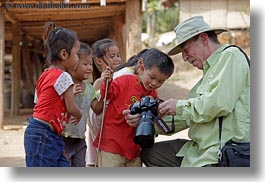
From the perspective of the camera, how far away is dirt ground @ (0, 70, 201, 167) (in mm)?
3002

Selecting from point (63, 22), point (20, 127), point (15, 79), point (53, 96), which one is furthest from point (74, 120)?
point (15, 79)

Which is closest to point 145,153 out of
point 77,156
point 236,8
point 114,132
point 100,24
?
point 114,132

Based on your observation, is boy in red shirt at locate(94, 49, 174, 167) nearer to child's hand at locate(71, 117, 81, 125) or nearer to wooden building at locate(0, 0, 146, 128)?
child's hand at locate(71, 117, 81, 125)

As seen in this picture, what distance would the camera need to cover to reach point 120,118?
2102 mm

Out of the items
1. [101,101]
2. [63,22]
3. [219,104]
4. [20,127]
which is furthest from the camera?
[63,22]

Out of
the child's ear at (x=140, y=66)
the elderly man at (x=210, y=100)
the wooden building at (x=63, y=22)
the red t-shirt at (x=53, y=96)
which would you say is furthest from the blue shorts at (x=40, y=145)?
the wooden building at (x=63, y=22)

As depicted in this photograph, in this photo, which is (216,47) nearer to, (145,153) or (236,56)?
(236,56)

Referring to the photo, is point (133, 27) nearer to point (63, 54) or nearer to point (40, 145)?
point (63, 54)

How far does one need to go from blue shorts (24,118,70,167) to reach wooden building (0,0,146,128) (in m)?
2.81

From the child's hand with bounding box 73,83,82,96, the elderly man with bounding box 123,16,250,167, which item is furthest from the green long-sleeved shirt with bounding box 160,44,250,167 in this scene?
the child's hand with bounding box 73,83,82,96

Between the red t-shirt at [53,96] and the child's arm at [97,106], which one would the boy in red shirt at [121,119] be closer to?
the child's arm at [97,106]

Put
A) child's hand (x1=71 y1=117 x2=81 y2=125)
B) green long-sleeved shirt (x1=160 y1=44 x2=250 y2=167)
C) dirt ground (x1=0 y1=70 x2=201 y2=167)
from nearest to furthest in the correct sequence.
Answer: green long-sleeved shirt (x1=160 y1=44 x2=250 y2=167)
child's hand (x1=71 y1=117 x2=81 y2=125)
dirt ground (x1=0 y1=70 x2=201 y2=167)

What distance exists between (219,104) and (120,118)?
421 mm

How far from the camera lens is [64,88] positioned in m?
1.90
